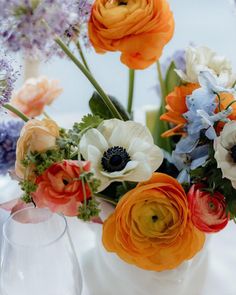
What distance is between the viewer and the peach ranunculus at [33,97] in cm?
81

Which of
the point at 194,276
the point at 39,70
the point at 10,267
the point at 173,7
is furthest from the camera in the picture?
the point at 173,7

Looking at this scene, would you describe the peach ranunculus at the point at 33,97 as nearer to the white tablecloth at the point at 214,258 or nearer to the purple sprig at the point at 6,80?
the white tablecloth at the point at 214,258

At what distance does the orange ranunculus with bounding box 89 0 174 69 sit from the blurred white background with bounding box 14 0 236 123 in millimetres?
804

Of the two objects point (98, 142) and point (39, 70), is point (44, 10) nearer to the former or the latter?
point (98, 142)

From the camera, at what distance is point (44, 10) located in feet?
1.60

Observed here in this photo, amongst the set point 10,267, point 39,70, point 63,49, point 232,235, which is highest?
point 63,49

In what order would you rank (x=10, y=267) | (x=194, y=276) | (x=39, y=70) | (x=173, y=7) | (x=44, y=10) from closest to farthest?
(x=44, y=10)
(x=10, y=267)
(x=194, y=276)
(x=39, y=70)
(x=173, y=7)

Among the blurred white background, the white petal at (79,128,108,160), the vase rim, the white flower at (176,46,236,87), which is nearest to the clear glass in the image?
the vase rim

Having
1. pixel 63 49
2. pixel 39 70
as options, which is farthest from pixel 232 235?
pixel 39 70

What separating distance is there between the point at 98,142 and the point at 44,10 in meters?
0.14

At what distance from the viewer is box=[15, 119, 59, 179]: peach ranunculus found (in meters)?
0.51

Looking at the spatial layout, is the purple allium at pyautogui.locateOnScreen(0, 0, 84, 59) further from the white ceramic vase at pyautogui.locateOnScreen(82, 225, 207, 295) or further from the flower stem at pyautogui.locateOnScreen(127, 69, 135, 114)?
the white ceramic vase at pyautogui.locateOnScreen(82, 225, 207, 295)

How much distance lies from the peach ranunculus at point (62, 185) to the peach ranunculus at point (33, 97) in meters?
0.31

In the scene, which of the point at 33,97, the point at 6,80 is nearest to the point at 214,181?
the point at 6,80
